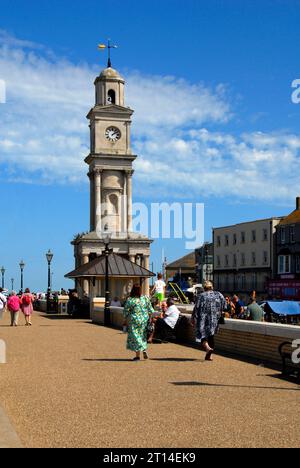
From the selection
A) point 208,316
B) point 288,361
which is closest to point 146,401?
point 288,361

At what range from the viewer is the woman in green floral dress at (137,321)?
1669cm

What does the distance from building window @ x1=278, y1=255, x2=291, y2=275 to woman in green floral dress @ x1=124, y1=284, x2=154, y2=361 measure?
2782 inches

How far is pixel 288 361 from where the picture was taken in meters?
14.7

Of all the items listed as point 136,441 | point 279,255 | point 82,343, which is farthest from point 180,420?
point 279,255

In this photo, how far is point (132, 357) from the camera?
17422 millimetres

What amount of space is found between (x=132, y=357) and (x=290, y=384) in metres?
5.40

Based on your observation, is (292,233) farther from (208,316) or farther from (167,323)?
(208,316)

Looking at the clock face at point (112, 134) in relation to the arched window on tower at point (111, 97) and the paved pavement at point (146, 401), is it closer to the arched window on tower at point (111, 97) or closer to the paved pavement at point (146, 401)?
the arched window on tower at point (111, 97)

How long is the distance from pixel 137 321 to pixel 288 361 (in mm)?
3508

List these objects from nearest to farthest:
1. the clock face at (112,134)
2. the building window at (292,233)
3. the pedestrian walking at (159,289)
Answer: the pedestrian walking at (159,289) → the building window at (292,233) → the clock face at (112,134)

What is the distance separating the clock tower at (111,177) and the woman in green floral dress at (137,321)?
218ft

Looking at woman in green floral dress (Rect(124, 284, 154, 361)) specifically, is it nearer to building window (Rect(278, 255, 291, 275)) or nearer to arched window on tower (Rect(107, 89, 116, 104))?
building window (Rect(278, 255, 291, 275))

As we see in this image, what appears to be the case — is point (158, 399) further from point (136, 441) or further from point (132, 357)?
point (132, 357)

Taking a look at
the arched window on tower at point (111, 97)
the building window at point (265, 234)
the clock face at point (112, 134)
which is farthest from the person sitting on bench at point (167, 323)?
the building window at point (265, 234)
